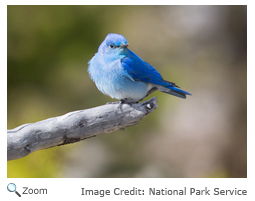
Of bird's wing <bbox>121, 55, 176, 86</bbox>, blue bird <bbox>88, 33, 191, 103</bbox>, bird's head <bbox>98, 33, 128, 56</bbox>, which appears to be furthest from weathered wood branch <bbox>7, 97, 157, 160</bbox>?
bird's head <bbox>98, 33, 128, 56</bbox>

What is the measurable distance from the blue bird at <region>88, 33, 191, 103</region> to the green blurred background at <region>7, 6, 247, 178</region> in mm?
1573

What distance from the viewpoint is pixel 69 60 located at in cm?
507

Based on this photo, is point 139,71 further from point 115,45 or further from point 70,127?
point 70,127

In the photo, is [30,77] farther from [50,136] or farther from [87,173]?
[50,136]

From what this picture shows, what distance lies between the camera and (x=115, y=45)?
10.2 feet

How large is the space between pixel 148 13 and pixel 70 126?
3.78 meters

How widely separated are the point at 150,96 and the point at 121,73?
1.97 meters

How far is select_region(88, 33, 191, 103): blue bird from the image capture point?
306 cm

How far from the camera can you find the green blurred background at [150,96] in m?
4.86

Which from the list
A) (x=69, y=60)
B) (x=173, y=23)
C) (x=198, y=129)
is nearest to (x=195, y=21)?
(x=173, y=23)
